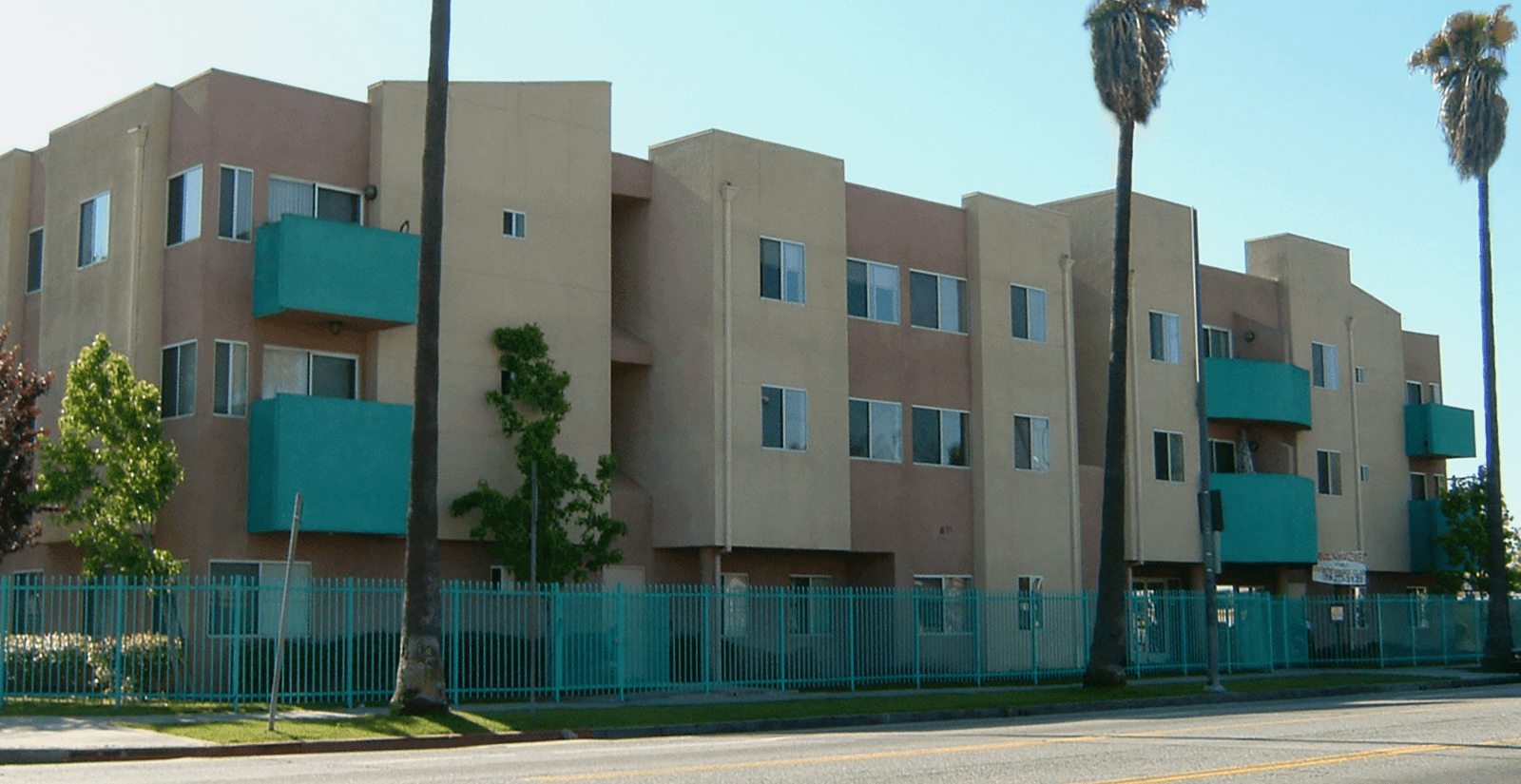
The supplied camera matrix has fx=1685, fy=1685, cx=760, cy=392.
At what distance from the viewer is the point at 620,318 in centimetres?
3338

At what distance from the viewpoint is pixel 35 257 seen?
31.5 meters

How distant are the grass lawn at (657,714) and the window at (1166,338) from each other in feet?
33.7

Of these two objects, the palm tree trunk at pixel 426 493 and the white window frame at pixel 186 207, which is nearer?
the palm tree trunk at pixel 426 493

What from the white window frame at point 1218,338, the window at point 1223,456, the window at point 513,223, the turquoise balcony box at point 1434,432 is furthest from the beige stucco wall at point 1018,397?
the turquoise balcony box at point 1434,432

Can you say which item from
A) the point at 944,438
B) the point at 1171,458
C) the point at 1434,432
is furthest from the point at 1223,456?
the point at 944,438

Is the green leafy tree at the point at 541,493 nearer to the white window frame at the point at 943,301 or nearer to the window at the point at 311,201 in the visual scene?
the window at the point at 311,201

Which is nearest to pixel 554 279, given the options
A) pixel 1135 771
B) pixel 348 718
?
pixel 348 718

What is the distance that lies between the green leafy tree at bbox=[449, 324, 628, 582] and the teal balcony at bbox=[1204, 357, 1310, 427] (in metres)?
19.0

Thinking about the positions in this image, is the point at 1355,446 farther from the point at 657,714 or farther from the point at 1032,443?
the point at 657,714

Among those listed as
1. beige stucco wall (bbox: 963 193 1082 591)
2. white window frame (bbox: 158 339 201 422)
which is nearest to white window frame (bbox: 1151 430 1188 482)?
beige stucco wall (bbox: 963 193 1082 591)

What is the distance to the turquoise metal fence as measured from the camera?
23891 mm

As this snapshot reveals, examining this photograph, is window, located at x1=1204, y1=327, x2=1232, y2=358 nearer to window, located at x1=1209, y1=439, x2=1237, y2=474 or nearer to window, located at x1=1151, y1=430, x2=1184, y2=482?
window, located at x1=1209, y1=439, x2=1237, y2=474

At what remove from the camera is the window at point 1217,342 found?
43.8 m

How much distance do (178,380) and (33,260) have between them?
6542mm
